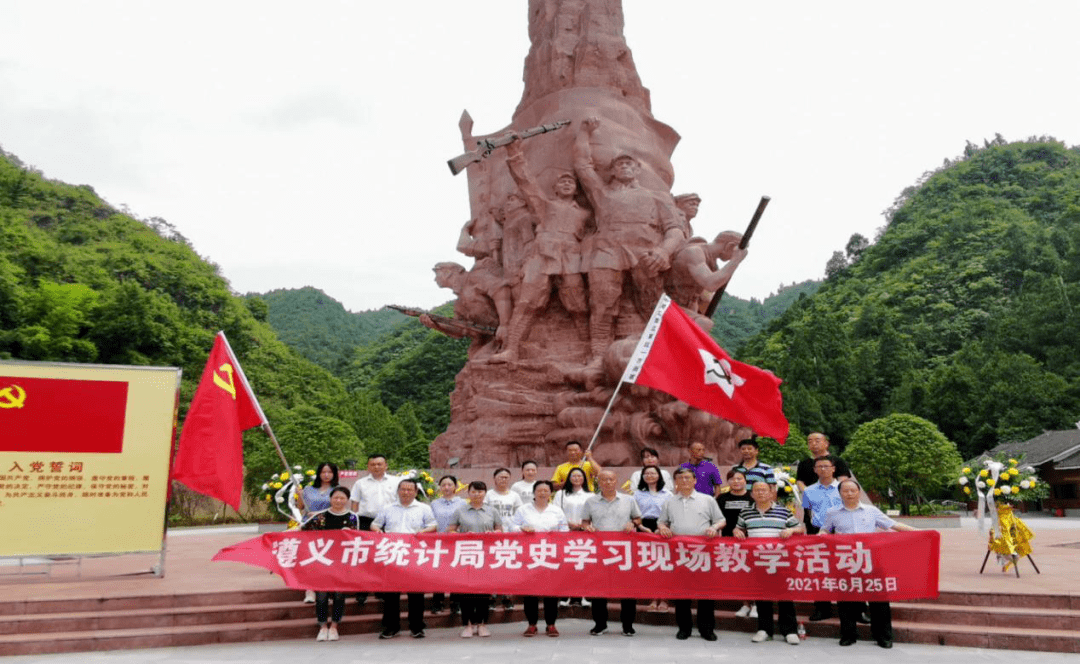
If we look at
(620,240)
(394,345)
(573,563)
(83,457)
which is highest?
(394,345)

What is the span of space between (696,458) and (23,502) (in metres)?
6.38

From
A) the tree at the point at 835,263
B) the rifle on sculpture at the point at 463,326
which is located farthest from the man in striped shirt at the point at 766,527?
the tree at the point at 835,263

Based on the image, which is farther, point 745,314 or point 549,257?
point 745,314

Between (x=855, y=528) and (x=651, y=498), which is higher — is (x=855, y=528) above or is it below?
below

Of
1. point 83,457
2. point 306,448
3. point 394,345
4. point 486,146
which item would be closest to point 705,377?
point 83,457

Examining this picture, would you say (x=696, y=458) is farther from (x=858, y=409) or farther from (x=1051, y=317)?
(x=1051, y=317)

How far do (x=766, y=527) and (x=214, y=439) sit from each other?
504cm

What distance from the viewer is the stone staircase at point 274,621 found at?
5.96 meters

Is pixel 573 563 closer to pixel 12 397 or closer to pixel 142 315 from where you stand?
pixel 12 397

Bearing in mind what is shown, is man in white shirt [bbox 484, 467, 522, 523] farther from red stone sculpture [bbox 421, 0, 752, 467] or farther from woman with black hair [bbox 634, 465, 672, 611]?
red stone sculpture [bbox 421, 0, 752, 467]

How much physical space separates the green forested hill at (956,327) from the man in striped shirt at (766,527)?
29914mm

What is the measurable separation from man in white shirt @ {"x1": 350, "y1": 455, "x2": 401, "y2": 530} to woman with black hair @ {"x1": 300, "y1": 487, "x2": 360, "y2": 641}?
0.29 m

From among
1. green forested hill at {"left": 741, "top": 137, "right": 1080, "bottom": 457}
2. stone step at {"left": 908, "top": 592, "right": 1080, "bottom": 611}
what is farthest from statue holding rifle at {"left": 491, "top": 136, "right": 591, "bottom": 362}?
green forested hill at {"left": 741, "top": 137, "right": 1080, "bottom": 457}

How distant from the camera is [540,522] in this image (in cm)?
644
